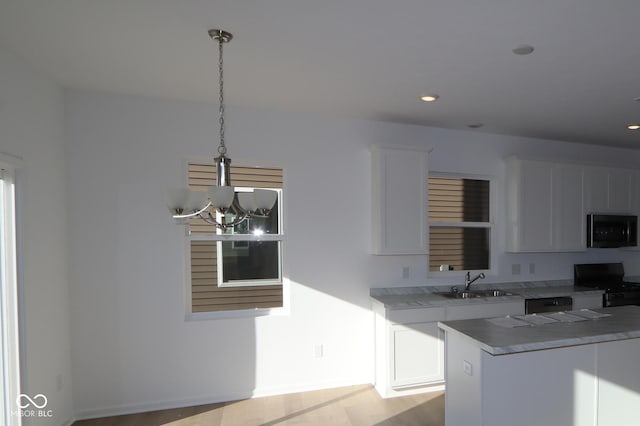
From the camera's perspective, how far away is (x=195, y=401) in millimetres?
3123

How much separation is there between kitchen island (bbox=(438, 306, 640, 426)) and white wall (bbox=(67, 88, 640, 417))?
4.51 ft

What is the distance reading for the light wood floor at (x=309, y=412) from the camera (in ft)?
9.38

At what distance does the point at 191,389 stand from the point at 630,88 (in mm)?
4385

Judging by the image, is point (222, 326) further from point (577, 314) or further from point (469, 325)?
point (577, 314)

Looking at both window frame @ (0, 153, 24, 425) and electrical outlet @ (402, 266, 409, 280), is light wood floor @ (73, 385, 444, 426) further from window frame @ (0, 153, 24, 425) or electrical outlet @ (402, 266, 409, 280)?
electrical outlet @ (402, 266, 409, 280)

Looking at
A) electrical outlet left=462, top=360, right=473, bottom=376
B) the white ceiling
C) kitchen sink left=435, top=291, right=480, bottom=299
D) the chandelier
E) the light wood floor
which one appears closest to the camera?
the chandelier

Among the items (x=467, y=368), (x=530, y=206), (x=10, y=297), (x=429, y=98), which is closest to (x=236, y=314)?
(x=10, y=297)

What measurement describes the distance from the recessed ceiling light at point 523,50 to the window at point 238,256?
7.17ft

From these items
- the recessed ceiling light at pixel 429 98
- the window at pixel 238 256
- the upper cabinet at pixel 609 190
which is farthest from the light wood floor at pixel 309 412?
the upper cabinet at pixel 609 190

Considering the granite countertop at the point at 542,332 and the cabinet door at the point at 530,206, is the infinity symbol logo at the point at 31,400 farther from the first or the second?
the cabinet door at the point at 530,206

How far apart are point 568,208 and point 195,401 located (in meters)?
4.48

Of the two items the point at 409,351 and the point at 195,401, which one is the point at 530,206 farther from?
the point at 195,401

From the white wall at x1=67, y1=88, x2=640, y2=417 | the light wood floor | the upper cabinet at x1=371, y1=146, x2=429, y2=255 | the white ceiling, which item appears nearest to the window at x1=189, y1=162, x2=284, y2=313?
the white wall at x1=67, y1=88, x2=640, y2=417

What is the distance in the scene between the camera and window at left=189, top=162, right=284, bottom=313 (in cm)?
330
